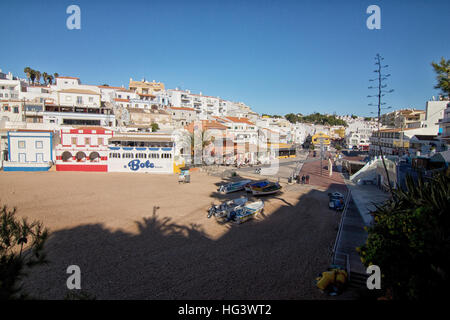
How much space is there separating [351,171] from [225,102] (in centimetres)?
6633

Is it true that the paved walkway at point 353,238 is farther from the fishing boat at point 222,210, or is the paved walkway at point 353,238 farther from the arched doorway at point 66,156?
the arched doorway at point 66,156

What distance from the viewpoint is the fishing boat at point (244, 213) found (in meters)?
16.9

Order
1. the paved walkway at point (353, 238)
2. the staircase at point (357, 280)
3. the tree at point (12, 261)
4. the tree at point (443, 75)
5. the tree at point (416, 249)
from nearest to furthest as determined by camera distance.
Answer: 1. the tree at point (12, 261)
2. the tree at point (416, 249)
3. the staircase at point (357, 280)
4. the paved walkway at point (353, 238)
5. the tree at point (443, 75)

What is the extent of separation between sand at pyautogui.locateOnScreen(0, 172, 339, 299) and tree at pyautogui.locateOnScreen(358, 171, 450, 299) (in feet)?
9.97

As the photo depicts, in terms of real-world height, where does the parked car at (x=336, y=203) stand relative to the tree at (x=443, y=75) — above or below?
below

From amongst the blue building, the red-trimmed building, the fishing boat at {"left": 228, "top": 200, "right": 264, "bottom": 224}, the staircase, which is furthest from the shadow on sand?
the blue building

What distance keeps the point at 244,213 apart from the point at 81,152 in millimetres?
28025

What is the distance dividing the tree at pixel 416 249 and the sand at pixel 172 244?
3.04 meters

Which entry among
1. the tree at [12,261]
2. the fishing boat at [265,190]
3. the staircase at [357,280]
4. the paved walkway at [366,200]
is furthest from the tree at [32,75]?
the staircase at [357,280]

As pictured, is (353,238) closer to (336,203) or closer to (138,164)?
(336,203)

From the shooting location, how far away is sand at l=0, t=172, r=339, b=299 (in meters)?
9.39

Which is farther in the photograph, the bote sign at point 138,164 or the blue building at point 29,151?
the bote sign at point 138,164
